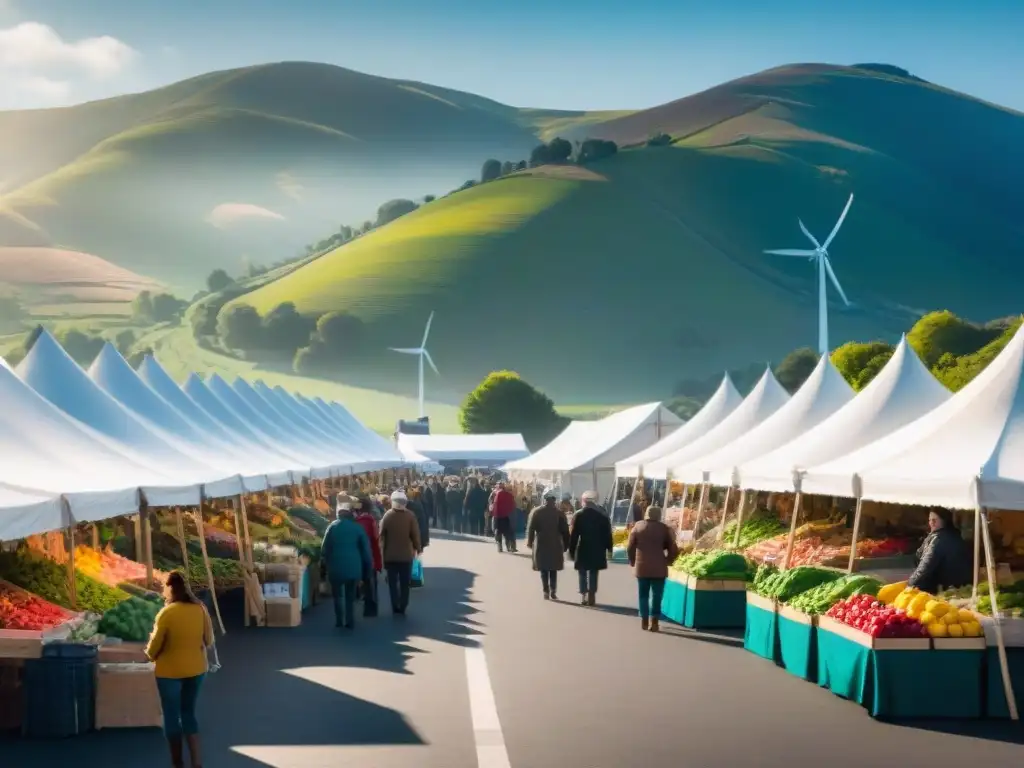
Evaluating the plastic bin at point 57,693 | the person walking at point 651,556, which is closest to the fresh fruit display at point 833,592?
the person walking at point 651,556

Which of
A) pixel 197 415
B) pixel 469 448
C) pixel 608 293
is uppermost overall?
pixel 608 293

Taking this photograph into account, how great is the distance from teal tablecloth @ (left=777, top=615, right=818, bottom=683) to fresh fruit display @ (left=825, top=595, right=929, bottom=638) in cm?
106

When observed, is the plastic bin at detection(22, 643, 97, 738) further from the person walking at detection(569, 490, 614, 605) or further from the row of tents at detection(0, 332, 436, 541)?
the person walking at detection(569, 490, 614, 605)

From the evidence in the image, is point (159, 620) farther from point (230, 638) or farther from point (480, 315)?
point (480, 315)

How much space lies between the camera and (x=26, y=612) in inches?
501

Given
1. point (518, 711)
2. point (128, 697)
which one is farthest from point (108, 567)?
point (518, 711)

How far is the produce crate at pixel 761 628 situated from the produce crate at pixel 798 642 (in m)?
0.17

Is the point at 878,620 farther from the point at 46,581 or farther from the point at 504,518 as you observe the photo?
the point at 504,518

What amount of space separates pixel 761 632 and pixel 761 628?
44 mm

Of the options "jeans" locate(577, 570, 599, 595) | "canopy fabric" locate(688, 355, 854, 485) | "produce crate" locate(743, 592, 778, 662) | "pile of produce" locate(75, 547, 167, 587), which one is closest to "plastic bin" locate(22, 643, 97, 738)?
"pile of produce" locate(75, 547, 167, 587)

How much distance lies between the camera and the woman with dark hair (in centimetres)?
1505

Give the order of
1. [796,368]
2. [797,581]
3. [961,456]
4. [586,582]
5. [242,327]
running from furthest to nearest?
1. [242,327]
2. [796,368]
3. [586,582]
4. [797,581]
5. [961,456]

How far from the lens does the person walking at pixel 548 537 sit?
24.1m

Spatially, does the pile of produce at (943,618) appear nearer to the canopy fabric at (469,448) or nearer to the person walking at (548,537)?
the person walking at (548,537)
